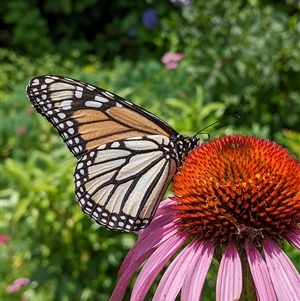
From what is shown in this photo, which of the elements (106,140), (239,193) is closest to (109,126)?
(106,140)

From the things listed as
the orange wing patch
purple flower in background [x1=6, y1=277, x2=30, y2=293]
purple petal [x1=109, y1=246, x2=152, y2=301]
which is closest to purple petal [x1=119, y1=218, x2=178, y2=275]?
purple petal [x1=109, y1=246, x2=152, y2=301]

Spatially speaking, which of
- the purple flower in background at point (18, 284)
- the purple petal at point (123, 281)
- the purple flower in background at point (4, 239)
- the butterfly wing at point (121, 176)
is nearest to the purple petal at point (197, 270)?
the purple petal at point (123, 281)

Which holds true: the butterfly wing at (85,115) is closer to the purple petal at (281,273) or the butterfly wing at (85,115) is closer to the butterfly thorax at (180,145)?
the butterfly thorax at (180,145)

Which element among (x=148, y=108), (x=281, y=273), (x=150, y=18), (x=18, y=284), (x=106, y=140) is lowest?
(x=281, y=273)

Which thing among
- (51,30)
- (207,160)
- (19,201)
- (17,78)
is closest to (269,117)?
(19,201)

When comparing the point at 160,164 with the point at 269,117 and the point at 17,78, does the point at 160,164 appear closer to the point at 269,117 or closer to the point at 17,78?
the point at 269,117

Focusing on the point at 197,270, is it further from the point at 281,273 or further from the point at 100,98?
A: the point at 100,98
